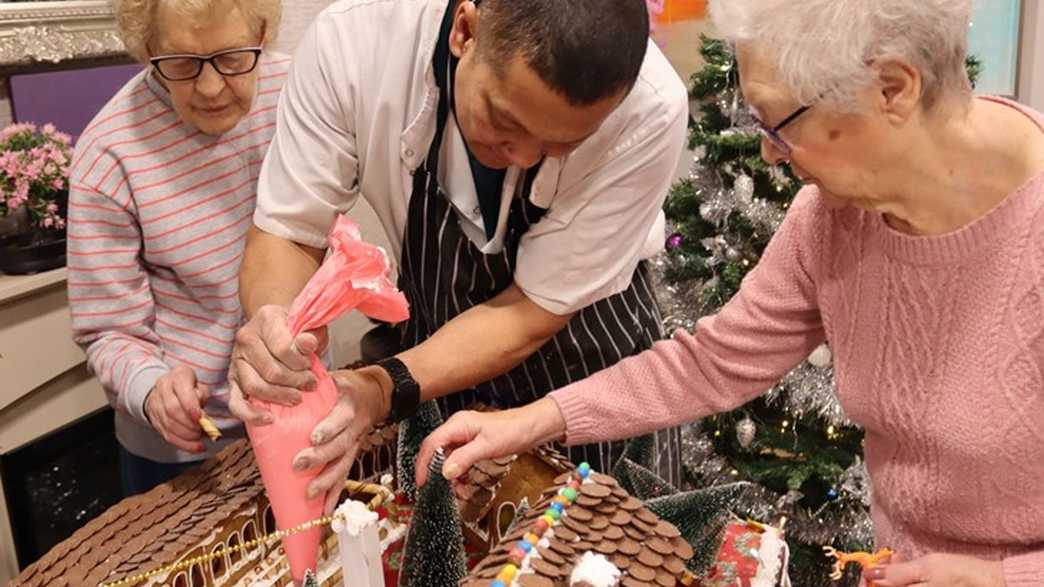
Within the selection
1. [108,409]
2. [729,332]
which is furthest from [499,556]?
[108,409]

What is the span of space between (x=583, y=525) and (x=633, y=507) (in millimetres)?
69

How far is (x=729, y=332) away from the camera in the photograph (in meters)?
1.42

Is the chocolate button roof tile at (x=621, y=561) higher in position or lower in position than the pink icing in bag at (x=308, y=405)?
lower

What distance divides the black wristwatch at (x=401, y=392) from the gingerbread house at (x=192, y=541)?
13 cm

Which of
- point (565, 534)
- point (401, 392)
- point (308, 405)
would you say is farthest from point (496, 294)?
point (565, 534)

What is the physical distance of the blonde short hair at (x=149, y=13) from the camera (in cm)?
153

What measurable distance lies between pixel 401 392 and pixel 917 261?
703 mm

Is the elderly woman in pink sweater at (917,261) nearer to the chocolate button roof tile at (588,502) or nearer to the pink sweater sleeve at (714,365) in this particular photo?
the pink sweater sleeve at (714,365)

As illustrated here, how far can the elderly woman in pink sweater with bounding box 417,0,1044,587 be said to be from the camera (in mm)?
1032

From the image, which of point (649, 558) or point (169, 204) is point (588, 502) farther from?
point (169, 204)

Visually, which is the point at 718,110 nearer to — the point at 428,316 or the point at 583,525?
the point at 428,316

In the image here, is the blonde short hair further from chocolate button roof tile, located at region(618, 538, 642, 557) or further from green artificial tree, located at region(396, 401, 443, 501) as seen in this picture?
chocolate button roof tile, located at region(618, 538, 642, 557)

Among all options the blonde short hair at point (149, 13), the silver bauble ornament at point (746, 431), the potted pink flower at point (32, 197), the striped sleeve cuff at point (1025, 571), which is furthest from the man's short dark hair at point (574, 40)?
the silver bauble ornament at point (746, 431)

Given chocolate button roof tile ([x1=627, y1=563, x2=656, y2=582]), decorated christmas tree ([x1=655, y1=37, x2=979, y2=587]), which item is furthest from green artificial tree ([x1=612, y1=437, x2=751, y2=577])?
decorated christmas tree ([x1=655, y1=37, x2=979, y2=587])
